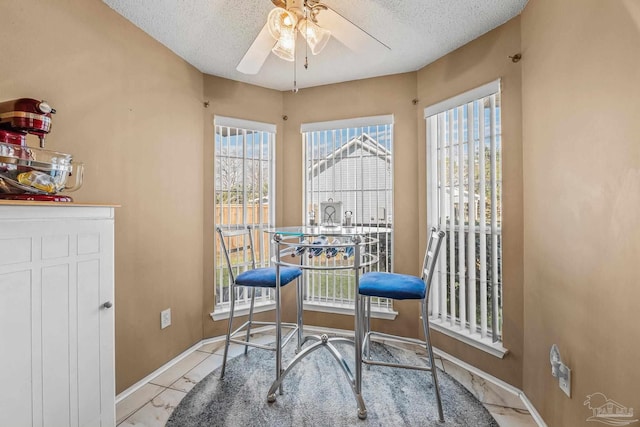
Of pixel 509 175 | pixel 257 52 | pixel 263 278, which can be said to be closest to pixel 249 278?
pixel 263 278

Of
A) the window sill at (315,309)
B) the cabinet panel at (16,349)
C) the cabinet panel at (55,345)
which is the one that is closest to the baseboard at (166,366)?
the window sill at (315,309)

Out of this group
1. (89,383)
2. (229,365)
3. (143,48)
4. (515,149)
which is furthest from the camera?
(229,365)

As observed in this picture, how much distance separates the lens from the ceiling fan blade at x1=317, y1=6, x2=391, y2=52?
172 cm

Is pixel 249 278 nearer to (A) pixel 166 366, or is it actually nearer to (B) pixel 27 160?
(A) pixel 166 366

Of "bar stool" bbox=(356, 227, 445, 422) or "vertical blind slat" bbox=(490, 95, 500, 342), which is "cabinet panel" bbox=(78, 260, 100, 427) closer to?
"bar stool" bbox=(356, 227, 445, 422)

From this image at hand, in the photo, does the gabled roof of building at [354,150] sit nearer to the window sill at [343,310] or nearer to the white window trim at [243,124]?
the white window trim at [243,124]

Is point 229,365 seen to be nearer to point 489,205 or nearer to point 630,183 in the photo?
point 489,205

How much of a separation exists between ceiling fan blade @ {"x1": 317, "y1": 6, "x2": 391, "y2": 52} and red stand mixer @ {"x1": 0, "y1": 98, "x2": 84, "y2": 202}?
4.83 ft

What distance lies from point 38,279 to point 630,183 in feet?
6.93

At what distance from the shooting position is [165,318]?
7.51 ft

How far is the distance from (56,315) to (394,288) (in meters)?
1.60

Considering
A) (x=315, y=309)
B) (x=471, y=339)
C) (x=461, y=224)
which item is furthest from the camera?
(x=315, y=309)

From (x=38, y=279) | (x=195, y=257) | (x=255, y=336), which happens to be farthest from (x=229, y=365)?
(x=38, y=279)

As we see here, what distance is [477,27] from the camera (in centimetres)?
207
